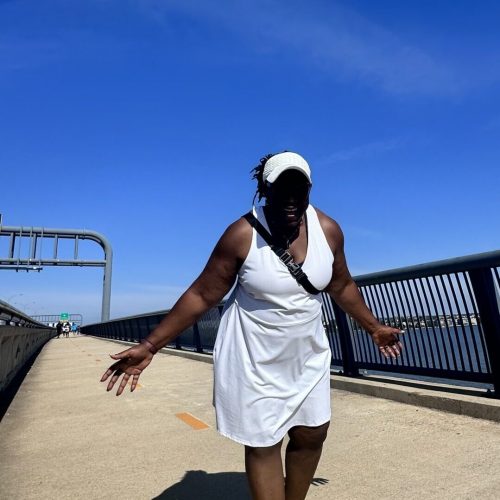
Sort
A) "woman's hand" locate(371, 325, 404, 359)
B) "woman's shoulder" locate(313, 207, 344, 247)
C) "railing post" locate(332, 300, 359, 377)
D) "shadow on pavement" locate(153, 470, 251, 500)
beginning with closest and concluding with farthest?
"woman's shoulder" locate(313, 207, 344, 247)
"woman's hand" locate(371, 325, 404, 359)
"shadow on pavement" locate(153, 470, 251, 500)
"railing post" locate(332, 300, 359, 377)

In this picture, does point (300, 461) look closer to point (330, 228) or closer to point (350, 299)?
point (350, 299)

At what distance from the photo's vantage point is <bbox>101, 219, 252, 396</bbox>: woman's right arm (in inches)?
83.4

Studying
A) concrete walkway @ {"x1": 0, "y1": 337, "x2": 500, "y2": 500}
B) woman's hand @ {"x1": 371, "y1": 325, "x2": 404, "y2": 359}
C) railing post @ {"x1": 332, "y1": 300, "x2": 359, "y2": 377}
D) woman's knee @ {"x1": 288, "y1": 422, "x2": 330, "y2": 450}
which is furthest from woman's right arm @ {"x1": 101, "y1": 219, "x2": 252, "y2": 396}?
railing post @ {"x1": 332, "y1": 300, "x2": 359, "y2": 377}

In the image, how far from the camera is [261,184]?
94.4 inches

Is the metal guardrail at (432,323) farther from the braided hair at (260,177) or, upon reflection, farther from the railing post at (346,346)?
the braided hair at (260,177)

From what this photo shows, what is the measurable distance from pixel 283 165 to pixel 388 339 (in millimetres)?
1160

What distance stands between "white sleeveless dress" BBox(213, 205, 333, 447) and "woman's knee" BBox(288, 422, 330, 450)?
5 centimetres

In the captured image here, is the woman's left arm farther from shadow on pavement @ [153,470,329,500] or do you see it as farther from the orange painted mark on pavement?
the orange painted mark on pavement

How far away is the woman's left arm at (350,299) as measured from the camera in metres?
2.44

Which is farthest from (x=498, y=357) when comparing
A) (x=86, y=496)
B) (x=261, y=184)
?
(x=86, y=496)

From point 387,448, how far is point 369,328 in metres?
1.50

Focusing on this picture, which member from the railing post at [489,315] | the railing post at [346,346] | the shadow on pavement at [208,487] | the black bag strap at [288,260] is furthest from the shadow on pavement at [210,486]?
the railing post at [346,346]

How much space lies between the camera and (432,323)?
525 cm

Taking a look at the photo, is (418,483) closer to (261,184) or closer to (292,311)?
(292,311)
